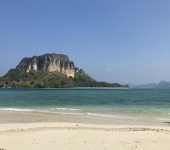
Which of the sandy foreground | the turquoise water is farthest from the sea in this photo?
the sandy foreground

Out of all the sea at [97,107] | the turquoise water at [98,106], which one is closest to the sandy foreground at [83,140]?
the sea at [97,107]

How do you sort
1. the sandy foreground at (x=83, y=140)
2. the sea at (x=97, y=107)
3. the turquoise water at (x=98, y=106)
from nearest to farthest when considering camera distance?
the sandy foreground at (x=83, y=140) → the sea at (x=97, y=107) → the turquoise water at (x=98, y=106)

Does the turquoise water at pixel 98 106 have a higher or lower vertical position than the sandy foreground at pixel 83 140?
lower

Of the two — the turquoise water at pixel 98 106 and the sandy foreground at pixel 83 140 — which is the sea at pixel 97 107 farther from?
the sandy foreground at pixel 83 140

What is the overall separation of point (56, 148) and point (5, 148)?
227 cm

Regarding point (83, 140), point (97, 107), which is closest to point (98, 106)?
point (97, 107)

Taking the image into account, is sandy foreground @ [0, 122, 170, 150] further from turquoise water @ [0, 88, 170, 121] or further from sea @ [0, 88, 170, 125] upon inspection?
turquoise water @ [0, 88, 170, 121]

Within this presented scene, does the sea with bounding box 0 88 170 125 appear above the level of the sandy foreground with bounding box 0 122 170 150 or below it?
below

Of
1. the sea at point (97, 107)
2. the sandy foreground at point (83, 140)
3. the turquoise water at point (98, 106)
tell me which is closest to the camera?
the sandy foreground at point (83, 140)

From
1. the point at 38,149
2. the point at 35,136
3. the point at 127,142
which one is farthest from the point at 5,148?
the point at 127,142

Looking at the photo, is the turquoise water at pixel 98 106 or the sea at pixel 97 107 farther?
A: the turquoise water at pixel 98 106

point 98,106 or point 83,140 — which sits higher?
point 83,140

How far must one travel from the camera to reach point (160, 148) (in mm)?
9461

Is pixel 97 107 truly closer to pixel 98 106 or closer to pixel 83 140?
pixel 98 106
